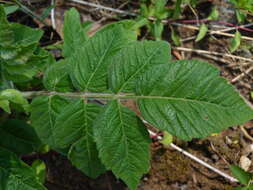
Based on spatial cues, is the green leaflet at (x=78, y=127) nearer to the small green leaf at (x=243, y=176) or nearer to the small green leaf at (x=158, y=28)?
the small green leaf at (x=243, y=176)

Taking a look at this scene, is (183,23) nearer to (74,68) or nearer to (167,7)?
(167,7)

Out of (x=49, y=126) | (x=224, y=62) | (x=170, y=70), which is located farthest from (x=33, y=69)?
(x=224, y=62)

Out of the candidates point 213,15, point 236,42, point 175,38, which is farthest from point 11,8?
point 236,42

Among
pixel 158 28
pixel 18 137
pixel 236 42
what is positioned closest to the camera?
pixel 18 137

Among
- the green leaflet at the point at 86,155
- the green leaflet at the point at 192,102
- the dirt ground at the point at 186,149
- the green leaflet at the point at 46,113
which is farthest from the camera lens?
the dirt ground at the point at 186,149

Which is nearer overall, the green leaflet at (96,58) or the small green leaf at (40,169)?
the green leaflet at (96,58)

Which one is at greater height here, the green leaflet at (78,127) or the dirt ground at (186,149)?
the green leaflet at (78,127)

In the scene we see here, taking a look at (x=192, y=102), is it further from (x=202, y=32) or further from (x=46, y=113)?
(x=202, y=32)

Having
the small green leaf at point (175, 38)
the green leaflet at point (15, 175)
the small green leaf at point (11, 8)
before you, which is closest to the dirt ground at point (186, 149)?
the small green leaf at point (175, 38)
